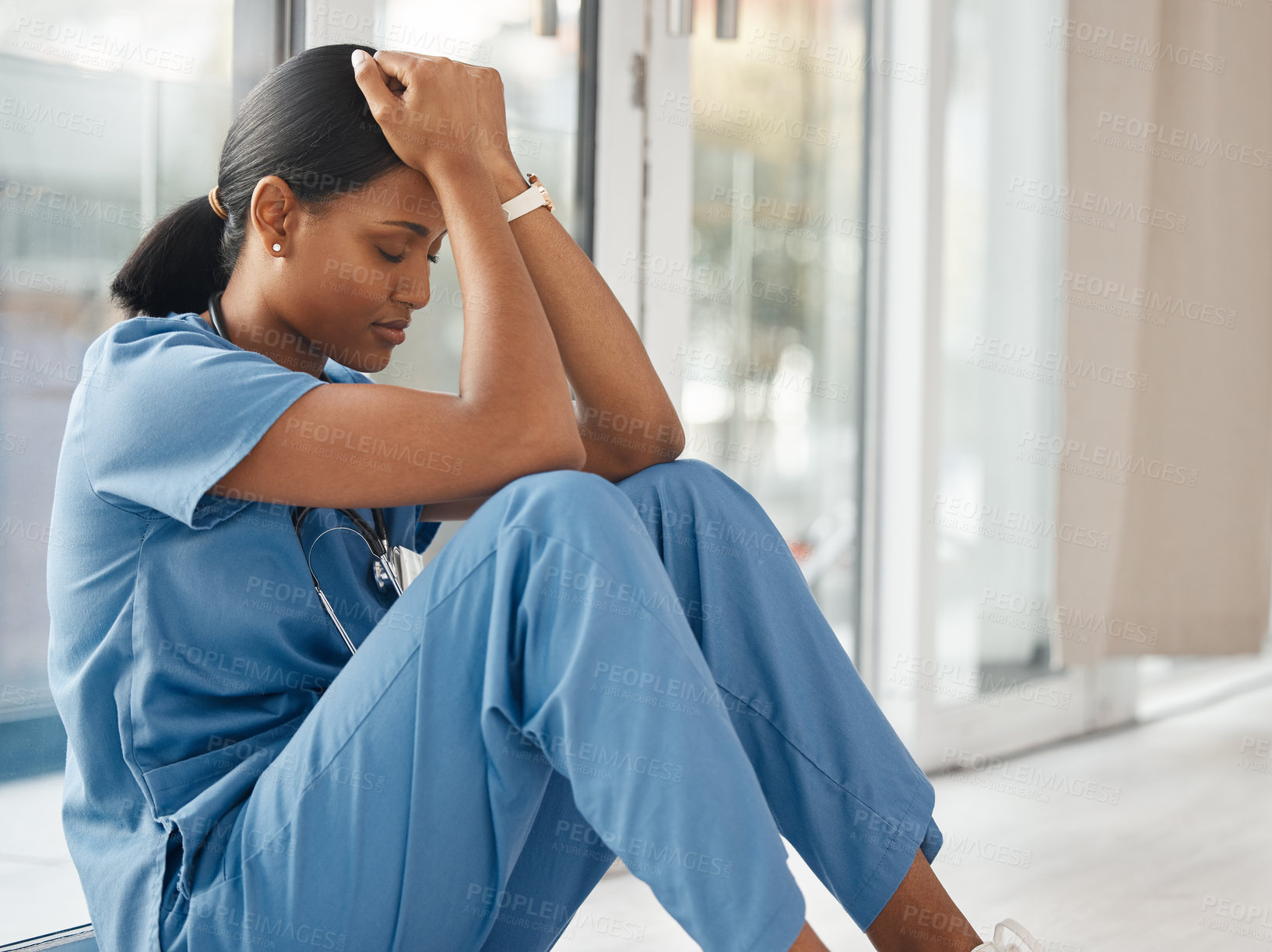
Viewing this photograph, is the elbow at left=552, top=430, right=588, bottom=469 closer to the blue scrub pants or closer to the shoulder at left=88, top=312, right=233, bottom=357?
the blue scrub pants

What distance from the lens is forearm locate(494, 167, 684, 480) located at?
3.57 feet

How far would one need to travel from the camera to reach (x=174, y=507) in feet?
2.63

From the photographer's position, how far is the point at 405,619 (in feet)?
2.52

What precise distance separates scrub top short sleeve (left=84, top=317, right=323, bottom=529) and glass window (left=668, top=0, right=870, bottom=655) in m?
1.17

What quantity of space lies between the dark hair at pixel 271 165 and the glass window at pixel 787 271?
1.02 meters

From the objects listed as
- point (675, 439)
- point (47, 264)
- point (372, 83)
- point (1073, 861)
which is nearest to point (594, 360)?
point (675, 439)

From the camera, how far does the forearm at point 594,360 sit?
1.09 metres

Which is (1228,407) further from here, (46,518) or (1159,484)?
(46,518)

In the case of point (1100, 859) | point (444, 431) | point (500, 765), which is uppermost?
point (444, 431)

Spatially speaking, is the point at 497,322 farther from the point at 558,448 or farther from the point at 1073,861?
the point at 1073,861

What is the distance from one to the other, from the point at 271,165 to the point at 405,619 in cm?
42

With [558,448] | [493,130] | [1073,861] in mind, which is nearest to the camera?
[558,448]

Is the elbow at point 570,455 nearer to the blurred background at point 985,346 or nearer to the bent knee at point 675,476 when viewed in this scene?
the bent knee at point 675,476

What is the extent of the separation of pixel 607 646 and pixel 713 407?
132 cm
